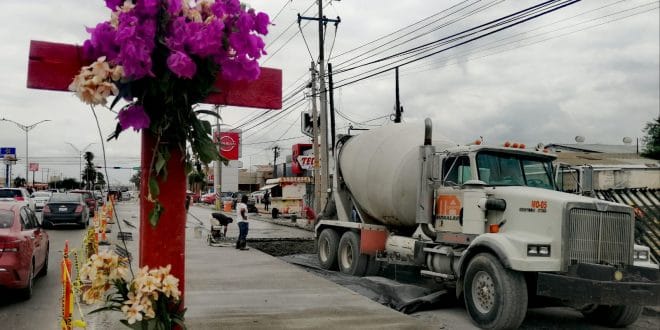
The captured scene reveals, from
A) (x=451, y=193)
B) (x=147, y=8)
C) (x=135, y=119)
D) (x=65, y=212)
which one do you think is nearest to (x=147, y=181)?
(x=135, y=119)

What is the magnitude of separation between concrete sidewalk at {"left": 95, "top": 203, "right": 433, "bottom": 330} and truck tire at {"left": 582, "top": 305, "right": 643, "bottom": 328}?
3.10m

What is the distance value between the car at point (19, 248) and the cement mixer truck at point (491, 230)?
651 centimetres

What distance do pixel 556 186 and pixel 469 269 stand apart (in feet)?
8.88

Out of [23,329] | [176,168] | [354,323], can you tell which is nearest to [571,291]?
[354,323]

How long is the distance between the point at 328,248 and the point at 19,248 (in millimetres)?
7464

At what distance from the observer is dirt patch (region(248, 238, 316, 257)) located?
18.3 meters

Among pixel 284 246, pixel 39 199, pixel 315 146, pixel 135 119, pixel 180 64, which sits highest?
pixel 315 146

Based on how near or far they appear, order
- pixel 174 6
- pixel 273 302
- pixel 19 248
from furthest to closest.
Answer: pixel 273 302
pixel 19 248
pixel 174 6

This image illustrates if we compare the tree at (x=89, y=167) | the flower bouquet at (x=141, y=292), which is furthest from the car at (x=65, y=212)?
the flower bouquet at (x=141, y=292)

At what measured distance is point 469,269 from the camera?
8.94m

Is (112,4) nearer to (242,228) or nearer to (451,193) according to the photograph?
(451,193)

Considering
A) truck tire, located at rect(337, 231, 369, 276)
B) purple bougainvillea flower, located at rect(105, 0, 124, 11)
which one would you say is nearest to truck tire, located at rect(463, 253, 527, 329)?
truck tire, located at rect(337, 231, 369, 276)

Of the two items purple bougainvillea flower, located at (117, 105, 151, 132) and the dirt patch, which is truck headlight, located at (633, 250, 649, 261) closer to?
purple bougainvillea flower, located at (117, 105, 151, 132)

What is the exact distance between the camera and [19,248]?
8.95 meters
